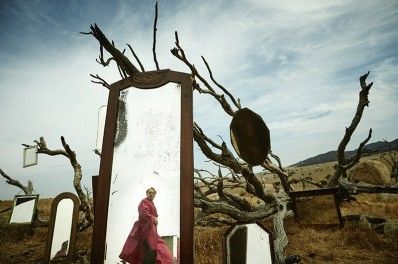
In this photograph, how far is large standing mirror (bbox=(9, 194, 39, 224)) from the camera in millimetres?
8305

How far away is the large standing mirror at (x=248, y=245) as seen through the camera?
10.6ft

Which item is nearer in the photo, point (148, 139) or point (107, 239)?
point (107, 239)

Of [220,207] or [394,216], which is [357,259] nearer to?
[220,207]

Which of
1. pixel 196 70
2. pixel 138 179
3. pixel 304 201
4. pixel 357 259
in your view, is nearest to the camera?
pixel 138 179

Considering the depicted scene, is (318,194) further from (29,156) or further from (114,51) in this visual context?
(29,156)

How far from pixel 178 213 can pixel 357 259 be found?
15.1 feet

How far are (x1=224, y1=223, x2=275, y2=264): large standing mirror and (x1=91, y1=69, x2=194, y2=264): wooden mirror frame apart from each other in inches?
51.8

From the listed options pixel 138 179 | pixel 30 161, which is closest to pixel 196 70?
pixel 138 179

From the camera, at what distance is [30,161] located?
8031 mm

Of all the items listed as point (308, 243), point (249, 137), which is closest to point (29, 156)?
point (249, 137)

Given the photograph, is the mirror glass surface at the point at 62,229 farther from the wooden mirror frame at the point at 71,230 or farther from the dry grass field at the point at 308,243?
the dry grass field at the point at 308,243

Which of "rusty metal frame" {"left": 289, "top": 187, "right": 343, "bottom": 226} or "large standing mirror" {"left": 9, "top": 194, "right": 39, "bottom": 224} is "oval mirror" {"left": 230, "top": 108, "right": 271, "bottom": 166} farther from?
"large standing mirror" {"left": 9, "top": 194, "right": 39, "bottom": 224}

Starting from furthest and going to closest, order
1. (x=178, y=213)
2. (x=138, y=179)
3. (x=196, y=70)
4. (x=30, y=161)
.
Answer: (x=30, y=161) < (x=196, y=70) < (x=138, y=179) < (x=178, y=213)

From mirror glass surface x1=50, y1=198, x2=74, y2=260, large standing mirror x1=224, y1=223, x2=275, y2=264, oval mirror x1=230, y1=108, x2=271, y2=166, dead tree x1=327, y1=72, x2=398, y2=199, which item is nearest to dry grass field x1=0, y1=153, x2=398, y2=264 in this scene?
mirror glass surface x1=50, y1=198, x2=74, y2=260
